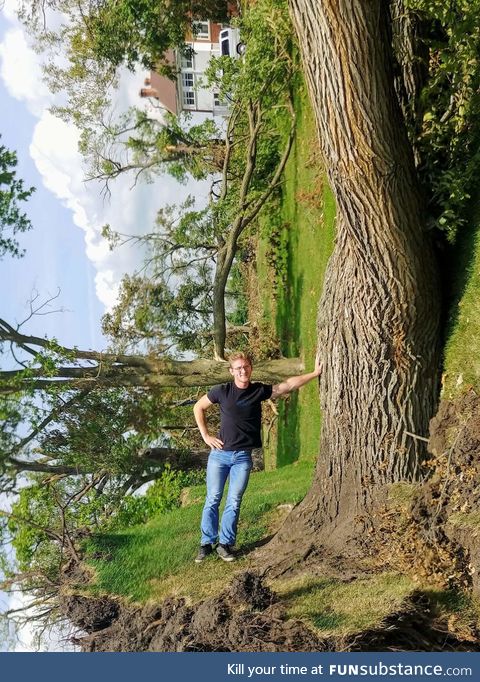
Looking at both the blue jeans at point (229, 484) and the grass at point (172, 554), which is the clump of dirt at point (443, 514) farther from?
the grass at point (172, 554)

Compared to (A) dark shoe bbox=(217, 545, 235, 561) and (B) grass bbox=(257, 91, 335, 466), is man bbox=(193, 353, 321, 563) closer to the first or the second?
(A) dark shoe bbox=(217, 545, 235, 561)

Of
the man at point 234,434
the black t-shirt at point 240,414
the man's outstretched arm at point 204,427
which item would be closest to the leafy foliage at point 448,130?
the man at point 234,434

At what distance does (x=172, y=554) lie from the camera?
728cm

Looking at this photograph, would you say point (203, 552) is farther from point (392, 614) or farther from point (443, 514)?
point (443, 514)

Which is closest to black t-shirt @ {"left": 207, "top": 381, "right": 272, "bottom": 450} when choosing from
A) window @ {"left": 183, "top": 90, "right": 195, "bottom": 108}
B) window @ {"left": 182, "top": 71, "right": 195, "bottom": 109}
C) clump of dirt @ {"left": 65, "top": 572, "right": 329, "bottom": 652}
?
clump of dirt @ {"left": 65, "top": 572, "right": 329, "bottom": 652}

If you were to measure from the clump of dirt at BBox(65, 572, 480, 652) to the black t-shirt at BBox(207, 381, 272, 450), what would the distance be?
1.34 meters

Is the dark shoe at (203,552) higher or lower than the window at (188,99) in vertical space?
lower

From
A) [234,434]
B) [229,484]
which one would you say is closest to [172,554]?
[229,484]

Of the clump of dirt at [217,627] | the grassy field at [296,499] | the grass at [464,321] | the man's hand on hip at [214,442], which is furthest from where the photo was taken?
the grass at [464,321]

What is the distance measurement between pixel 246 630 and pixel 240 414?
207cm

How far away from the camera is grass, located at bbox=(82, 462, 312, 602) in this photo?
21.2 ft

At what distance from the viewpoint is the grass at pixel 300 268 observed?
38.8 ft

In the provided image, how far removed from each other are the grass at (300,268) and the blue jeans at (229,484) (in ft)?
14.9

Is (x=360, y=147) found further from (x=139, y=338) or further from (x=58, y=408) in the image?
(x=139, y=338)
